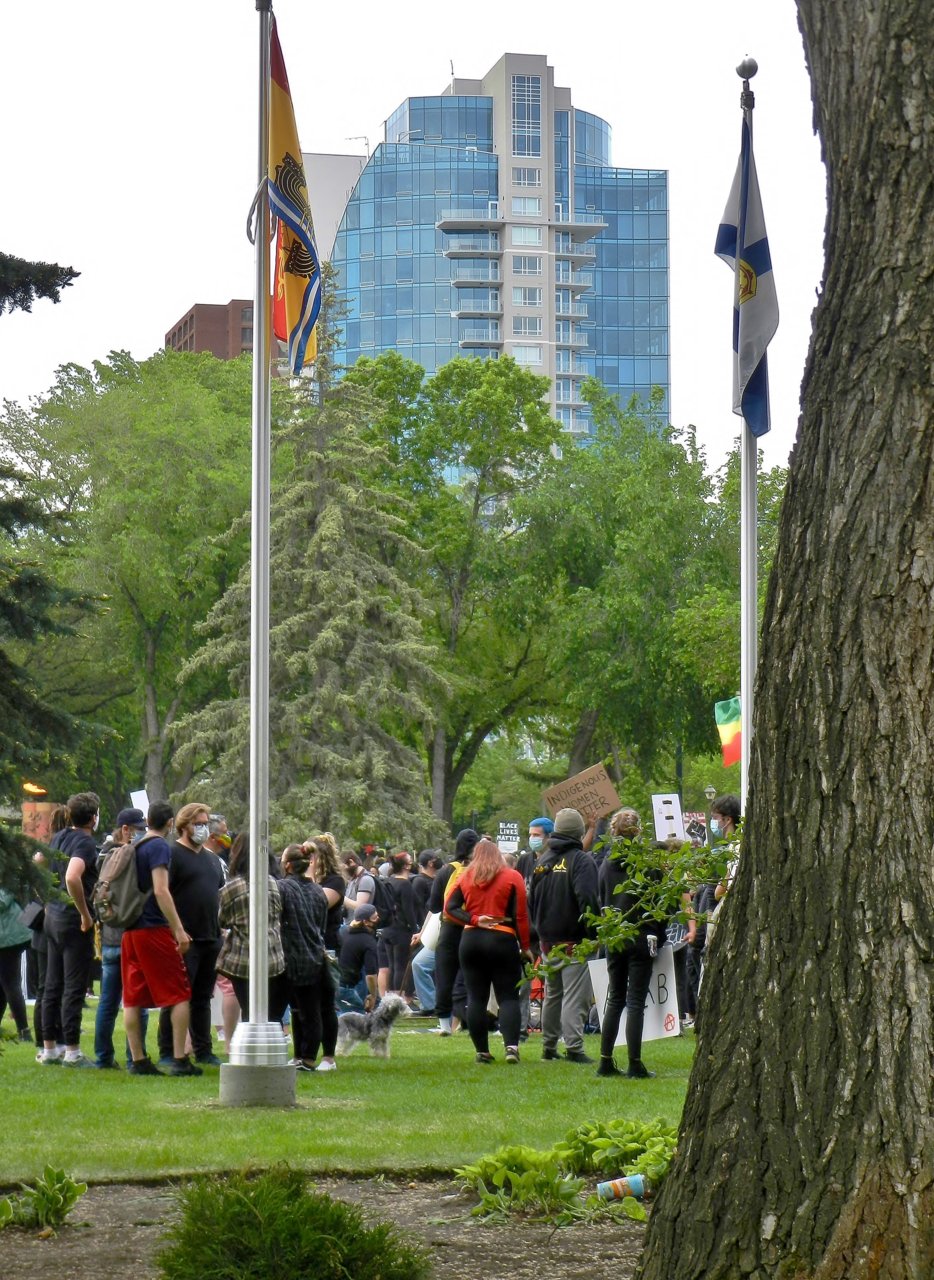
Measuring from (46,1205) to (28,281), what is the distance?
3.76 metres

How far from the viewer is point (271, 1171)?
644 cm

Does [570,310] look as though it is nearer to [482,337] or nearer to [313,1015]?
[482,337]

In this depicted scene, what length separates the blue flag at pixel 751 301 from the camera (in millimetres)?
12797

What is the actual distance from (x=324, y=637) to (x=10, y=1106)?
3186 cm

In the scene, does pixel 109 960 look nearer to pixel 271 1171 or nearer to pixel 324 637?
pixel 271 1171

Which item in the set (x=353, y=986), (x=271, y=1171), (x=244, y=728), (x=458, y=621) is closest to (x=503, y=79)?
(x=458, y=621)

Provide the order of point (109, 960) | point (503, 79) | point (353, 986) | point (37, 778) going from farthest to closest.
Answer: point (503, 79), point (353, 986), point (109, 960), point (37, 778)

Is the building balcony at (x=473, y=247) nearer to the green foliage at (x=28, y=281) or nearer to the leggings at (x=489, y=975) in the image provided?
the leggings at (x=489, y=975)

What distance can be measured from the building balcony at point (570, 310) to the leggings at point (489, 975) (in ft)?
482

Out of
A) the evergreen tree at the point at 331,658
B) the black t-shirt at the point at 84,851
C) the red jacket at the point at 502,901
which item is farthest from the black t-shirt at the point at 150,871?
the evergreen tree at the point at 331,658

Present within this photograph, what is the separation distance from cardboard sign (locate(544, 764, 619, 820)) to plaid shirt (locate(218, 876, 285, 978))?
7.28 metres

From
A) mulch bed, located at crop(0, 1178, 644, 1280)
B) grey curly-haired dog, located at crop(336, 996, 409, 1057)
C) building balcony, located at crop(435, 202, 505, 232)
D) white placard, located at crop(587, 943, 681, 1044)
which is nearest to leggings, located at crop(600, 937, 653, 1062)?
white placard, located at crop(587, 943, 681, 1044)

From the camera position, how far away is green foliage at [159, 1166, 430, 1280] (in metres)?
5.70

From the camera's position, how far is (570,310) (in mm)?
160375
